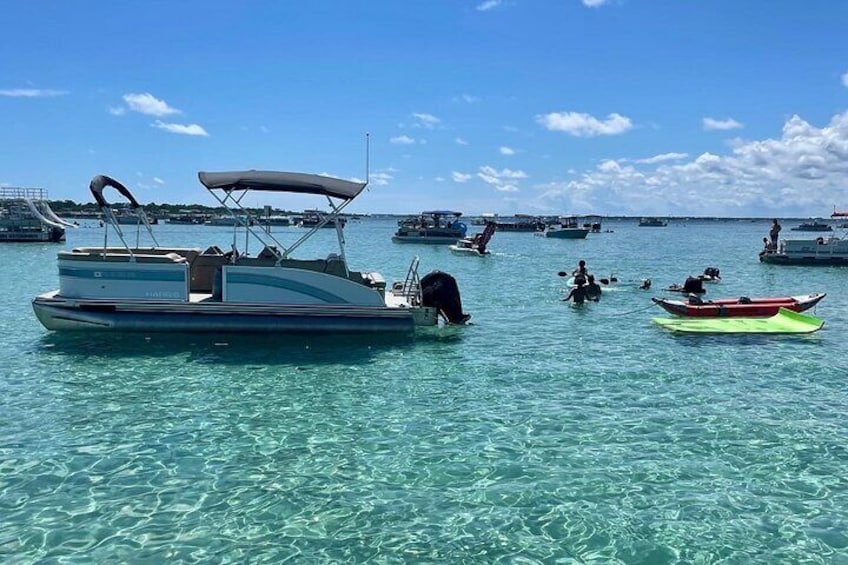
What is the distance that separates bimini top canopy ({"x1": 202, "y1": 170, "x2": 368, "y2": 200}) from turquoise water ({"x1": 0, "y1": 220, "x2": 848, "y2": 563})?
409 cm

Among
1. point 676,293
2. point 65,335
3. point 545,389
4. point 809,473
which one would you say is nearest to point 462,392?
point 545,389

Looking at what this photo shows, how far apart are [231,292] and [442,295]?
6.58 m

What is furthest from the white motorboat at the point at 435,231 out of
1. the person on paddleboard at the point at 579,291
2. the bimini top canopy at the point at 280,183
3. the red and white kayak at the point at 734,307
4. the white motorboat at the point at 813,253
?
the bimini top canopy at the point at 280,183

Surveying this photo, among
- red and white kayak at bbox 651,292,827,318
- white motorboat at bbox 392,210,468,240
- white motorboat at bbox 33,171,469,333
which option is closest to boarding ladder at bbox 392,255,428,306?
white motorboat at bbox 33,171,469,333

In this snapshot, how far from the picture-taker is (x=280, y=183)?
1789cm

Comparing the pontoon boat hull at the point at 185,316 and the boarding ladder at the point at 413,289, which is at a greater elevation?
the boarding ladder at the point at 413,289

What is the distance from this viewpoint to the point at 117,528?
779 centimetres

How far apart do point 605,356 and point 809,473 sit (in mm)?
8079

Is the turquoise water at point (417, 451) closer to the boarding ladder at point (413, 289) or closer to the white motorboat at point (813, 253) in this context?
the boarding ladder at point (413, 289)

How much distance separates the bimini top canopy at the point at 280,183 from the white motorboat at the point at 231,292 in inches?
1.0

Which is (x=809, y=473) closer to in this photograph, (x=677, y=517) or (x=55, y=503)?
(x=677, y=517)

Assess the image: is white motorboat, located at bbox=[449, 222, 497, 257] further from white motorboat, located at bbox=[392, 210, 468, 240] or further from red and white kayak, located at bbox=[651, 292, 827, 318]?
red and white kayak, located at bbox=[651, 292, 827, 318]

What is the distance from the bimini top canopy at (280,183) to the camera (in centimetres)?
1761

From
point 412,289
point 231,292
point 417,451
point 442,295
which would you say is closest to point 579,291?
point 442,295
